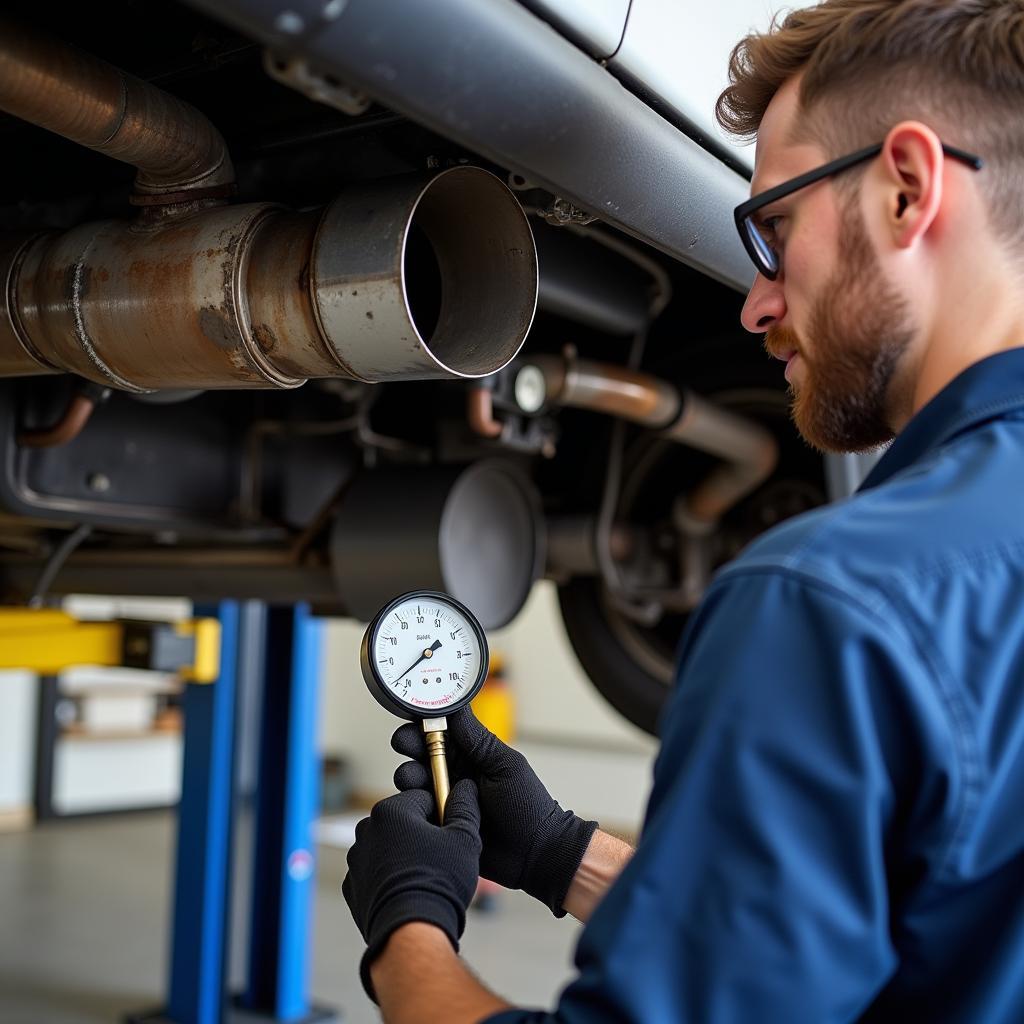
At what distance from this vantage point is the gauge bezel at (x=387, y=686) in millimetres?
829

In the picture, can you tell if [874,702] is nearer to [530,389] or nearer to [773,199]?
[773,199]

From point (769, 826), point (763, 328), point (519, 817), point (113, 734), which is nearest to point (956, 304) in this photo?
point (763, 328)

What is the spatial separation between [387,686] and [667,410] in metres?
0.79

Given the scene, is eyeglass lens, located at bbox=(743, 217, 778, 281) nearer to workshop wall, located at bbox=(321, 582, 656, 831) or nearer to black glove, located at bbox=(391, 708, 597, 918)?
black glove, located at bbox=(391, 708, 597, 918)

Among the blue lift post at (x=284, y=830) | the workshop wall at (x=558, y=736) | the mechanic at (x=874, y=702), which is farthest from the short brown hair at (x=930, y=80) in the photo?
the workshop wall at (x=558, y=736)

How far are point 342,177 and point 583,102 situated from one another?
1.00ft

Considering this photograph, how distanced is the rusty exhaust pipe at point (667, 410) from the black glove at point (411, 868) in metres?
0.74

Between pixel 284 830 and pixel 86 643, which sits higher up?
pixel 86 643

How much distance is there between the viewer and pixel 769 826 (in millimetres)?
488

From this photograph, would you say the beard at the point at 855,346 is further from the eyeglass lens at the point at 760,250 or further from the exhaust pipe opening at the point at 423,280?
the exhaust pipe opening at the point at 423,280

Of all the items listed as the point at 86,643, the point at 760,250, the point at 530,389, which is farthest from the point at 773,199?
the point at 86,643

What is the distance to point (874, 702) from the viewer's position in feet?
1.63

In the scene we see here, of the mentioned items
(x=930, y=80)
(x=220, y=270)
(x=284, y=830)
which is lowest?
(x=284, y=830)

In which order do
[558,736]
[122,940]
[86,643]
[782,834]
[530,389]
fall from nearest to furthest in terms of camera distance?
[782,834]
[530,389]
[86,643]
[122,940]
[558,736]
